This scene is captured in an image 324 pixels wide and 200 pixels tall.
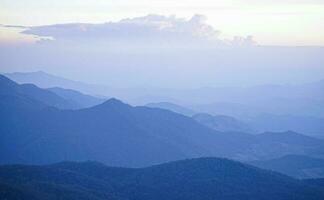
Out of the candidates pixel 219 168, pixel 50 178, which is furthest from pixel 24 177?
pixel 219 168

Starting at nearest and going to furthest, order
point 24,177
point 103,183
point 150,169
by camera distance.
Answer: point 24,177 < point 103,183 < point 150,169

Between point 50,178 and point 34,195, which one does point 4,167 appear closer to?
point 50,178

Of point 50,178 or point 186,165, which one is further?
point 186,165

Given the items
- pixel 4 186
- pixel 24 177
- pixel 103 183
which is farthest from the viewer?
pixel 103 183

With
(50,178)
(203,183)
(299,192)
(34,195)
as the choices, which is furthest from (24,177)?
(299,192)

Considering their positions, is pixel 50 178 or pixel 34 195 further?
pixel 50 178

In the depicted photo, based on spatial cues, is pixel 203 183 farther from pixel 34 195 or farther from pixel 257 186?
pixel 34 195
